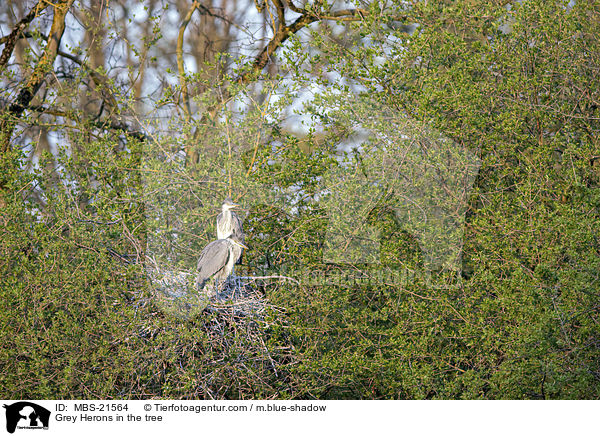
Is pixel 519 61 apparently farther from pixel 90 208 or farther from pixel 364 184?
pixel 90 208

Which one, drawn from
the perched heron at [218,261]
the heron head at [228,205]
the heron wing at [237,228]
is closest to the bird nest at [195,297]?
the perched heron at [218,261]

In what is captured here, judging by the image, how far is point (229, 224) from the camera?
565cm

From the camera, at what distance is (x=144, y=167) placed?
20.9ft

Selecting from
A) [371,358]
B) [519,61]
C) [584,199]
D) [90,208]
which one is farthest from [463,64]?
[90,208]

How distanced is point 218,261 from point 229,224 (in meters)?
0.36

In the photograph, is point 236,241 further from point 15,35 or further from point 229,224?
point 15,35

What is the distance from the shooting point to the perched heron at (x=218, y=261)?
17.5 feet

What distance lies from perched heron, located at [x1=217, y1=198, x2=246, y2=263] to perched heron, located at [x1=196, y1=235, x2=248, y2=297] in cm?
4
